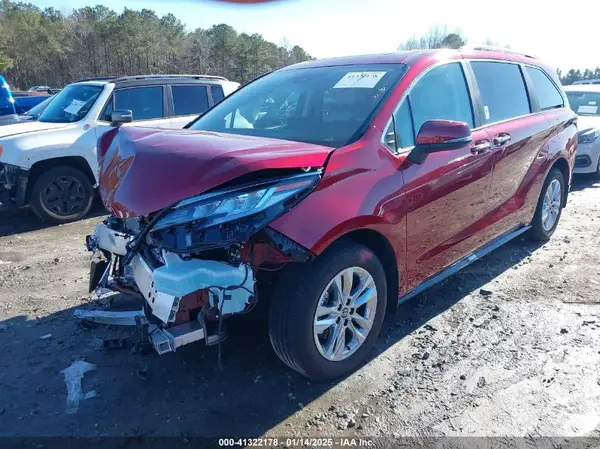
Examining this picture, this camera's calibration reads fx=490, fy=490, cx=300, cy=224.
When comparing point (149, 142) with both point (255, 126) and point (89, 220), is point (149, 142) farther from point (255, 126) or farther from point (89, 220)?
point (89, 220)

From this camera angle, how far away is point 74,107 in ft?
22.3

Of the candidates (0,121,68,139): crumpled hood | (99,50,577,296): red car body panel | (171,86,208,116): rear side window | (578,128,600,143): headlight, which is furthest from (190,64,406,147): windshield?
(578,128,600,143): headlight

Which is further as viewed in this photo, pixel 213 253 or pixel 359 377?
pixel 359 377

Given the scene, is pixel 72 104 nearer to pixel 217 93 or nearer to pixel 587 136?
pixel 217 93

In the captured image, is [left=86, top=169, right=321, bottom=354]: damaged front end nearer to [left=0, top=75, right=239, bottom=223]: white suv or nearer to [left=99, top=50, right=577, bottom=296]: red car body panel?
[left=99, top=50, right=577, bottom=296]: red car body panel

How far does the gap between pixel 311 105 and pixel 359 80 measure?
366 mm

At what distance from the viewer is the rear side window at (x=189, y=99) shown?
7.38 metres

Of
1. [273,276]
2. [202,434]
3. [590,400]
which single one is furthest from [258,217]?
[590,400]

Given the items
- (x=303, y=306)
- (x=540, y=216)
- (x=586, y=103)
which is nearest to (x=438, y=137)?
(x=303, y=306)

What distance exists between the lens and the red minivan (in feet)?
7.79

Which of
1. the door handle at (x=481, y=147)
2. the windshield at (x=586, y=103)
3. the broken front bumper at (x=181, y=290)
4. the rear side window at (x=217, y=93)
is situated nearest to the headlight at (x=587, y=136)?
the windshield at (x=586, y=103)

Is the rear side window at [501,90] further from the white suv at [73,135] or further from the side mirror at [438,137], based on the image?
the white suv at [73,135]

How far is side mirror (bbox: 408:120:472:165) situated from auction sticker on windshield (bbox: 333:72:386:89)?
0.51m

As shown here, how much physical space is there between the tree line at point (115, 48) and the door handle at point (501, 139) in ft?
140
